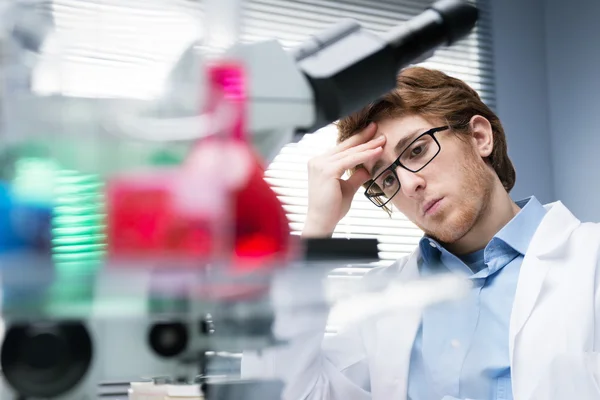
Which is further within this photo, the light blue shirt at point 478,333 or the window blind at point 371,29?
the window blind at point 371,29

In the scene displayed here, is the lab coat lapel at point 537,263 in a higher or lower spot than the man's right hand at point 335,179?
lower

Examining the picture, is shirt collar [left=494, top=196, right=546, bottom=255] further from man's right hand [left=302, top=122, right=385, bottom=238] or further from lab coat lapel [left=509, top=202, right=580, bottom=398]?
man's right hand [left=302, top=122, right=385, bottom=238]

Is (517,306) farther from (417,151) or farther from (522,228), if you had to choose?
(417,151)

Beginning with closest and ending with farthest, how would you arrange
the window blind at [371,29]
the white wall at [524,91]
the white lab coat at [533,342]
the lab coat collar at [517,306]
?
the white lab coat at [533,342], the lab coat collar at [517,306], the window blind at [371,29], the white wall at [524,91]

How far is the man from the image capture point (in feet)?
4.43

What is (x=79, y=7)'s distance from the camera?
0.51 meters

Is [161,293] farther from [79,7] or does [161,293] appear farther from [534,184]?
[534,184]

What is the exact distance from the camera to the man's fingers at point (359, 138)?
4.62 feet

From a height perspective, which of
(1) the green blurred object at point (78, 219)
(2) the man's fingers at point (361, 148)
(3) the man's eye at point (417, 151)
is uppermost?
(1) the green blurred object at point (78, 219)

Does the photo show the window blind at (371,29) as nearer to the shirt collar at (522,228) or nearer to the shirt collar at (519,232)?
the shirt collar at (519,232)

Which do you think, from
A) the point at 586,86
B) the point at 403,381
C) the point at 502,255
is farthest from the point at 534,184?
the point at 403,381

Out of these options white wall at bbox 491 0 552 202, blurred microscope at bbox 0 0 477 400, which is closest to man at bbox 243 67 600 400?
blurred microscope at bbox 0 0 477 400

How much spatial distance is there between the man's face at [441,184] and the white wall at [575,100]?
5.42 ft

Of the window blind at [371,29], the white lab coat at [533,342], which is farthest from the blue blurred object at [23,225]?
the window blind at [371,29]
